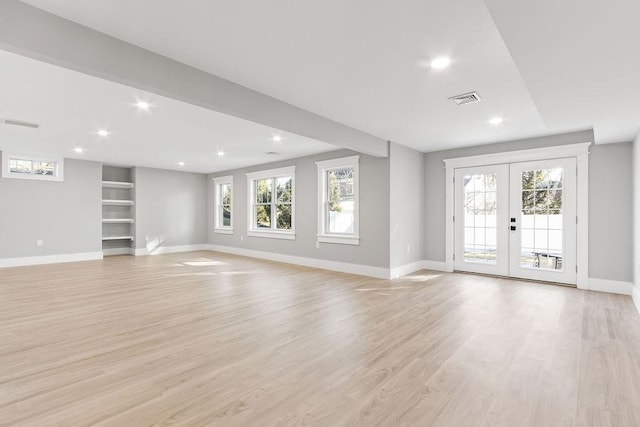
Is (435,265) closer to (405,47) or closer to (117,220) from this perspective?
(405,47)

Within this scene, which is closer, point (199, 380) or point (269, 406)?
point (269, 406)

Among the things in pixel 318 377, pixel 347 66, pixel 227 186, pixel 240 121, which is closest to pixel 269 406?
pixel 318 377

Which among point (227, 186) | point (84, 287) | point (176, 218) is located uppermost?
point (227, 186)

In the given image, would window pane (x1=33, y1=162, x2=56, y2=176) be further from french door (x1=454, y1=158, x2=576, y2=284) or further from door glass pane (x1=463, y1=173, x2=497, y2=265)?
door glass pane (x1=463, y1=173, x2=497, y2=265)

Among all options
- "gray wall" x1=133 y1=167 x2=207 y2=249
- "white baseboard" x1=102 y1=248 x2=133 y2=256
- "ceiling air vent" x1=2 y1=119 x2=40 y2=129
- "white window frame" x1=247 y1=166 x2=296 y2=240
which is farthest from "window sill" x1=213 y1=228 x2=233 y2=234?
"ceiling air vent" x1=2 y1=119 x2=40 y2=129

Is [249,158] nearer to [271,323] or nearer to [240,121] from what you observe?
[240,121]

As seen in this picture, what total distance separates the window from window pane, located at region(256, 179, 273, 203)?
54.4 inches

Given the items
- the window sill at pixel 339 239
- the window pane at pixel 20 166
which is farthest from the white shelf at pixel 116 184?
the window sill at pixel 339 239

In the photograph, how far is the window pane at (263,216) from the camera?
855 cm

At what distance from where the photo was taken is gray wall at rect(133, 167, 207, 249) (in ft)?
30.1

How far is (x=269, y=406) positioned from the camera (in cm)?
196

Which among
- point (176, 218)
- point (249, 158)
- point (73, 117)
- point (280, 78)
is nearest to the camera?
point (280, 78)

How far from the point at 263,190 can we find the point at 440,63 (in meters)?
6.47

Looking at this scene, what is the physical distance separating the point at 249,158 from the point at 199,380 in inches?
239
